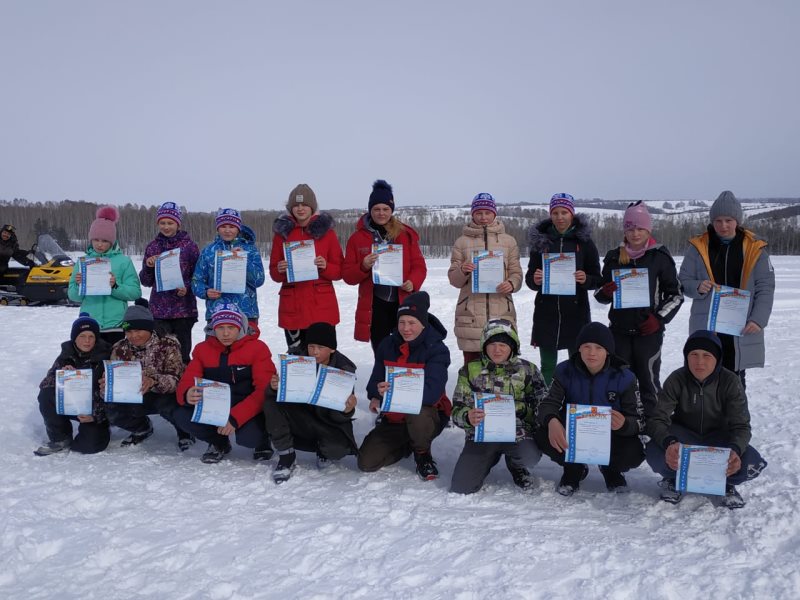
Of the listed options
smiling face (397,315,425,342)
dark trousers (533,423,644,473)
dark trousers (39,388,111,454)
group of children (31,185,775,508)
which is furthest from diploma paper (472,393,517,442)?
dark trousers (39,388,111,454)

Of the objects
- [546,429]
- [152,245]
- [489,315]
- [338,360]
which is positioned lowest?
[546,429]

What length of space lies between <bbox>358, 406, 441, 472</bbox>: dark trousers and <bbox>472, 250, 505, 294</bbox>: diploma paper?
118 cm

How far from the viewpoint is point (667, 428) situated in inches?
152

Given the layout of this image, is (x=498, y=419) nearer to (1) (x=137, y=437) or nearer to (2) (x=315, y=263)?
(2) (x=315, y=263)

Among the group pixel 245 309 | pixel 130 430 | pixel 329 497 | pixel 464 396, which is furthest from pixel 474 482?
pixel 130 430

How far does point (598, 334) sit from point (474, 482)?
1323 mm

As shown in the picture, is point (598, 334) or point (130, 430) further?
point (130, 430)

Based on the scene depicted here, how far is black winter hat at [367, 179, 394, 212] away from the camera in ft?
16.8

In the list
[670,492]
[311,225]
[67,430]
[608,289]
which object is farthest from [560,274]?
[67,430]

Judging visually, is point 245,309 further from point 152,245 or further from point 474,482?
point 474,482

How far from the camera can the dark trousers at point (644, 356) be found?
473 centimetres

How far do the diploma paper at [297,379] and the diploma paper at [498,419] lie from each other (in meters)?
1.30

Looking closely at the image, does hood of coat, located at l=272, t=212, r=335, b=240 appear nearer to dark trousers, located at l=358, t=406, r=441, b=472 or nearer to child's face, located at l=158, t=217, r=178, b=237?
child's face, located at l=158, t=217, r=178, b=237

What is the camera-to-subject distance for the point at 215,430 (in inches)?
185
